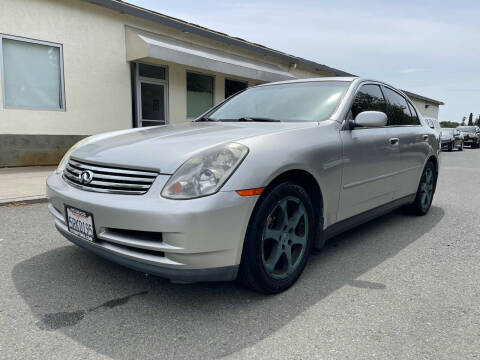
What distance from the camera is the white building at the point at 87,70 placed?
7871mm

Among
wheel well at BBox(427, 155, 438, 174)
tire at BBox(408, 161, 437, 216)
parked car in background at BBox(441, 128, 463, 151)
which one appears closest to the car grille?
tire at BBox(408, 161, 437, 216)

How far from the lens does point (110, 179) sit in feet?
7.75

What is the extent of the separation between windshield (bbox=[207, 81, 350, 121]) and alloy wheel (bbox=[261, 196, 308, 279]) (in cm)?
87

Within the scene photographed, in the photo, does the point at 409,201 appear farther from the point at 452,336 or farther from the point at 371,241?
the point at 452,336

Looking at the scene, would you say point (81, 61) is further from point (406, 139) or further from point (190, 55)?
point (406, 139)

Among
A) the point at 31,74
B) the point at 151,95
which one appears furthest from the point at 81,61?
the point at 151,95

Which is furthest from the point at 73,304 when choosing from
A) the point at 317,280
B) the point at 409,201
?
the point at 409,201

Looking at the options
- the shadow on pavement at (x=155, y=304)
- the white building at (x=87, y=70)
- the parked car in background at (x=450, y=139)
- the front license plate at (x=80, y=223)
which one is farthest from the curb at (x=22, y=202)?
the parked car in background at (x=450, y=139)

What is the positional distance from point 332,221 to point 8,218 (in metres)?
3.63

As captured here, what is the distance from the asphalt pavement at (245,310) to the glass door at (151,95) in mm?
7122

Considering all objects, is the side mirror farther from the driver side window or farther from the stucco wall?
the stucco wall

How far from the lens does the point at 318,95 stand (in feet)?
11.2

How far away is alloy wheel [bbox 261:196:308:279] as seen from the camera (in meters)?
2.51

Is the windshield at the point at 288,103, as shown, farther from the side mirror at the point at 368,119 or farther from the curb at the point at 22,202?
the curb at the point at 22,202
